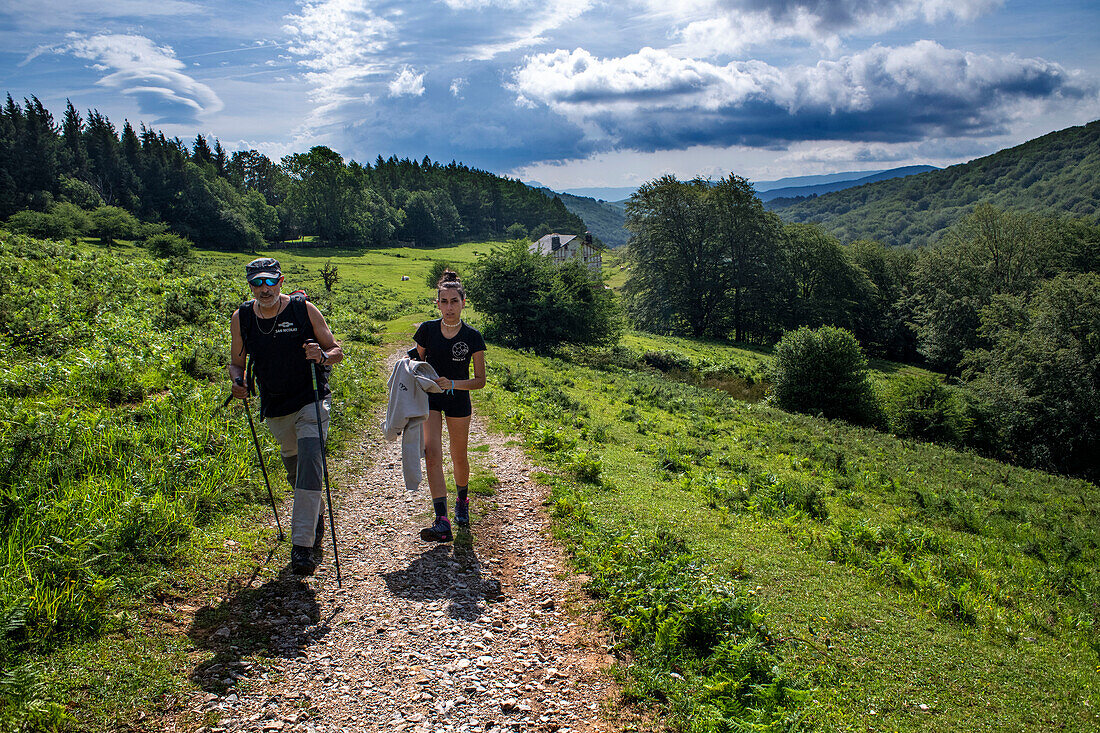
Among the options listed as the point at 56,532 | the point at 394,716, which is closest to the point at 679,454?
the point at 394,716

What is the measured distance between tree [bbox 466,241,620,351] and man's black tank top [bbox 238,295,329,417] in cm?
2768

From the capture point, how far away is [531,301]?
3453 cm

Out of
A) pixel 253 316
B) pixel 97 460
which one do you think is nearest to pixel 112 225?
pixel 97 460

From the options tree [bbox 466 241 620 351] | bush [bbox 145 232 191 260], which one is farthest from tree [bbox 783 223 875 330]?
bush [bbox 145 232 191 260]

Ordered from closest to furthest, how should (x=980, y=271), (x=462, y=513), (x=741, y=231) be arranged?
(x=462, y=513) → (x=980, y=271) → (x=741, y=231)

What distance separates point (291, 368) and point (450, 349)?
6.28ft

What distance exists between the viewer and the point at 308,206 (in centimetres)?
10419

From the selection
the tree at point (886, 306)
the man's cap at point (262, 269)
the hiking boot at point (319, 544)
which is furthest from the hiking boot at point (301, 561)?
the tree at point (886, 306)

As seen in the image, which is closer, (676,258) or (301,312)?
(301,312)

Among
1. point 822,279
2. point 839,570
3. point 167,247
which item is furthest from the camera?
point 822,279

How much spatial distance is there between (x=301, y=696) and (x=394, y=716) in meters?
0.84

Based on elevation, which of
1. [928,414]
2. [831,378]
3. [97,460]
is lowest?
[928,414]

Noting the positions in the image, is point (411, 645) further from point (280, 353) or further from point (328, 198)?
point (328, 198)

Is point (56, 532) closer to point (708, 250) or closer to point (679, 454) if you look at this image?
point (679, 454)
